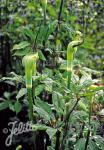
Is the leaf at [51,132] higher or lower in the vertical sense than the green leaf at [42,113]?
lower

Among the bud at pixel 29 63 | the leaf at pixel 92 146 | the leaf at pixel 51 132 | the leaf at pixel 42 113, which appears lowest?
the leaf at pixel 92 146

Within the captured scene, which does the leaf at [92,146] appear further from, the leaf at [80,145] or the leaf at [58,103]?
the leaf at [58,103]

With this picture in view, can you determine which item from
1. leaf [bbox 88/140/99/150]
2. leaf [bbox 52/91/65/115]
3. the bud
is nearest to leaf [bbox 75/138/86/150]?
leaf [bbox 88/140/99/150]

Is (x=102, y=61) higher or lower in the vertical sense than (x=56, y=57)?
lower

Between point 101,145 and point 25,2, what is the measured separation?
1.86 meters

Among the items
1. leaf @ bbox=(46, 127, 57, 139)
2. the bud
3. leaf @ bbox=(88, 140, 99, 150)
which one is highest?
the bud

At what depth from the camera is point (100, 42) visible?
11.7 feet

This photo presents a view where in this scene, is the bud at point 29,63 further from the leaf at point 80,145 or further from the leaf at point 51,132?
the leaf at point 80,145

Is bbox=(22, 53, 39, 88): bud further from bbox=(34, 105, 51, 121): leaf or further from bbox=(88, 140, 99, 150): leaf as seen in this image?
bbox=(88, 140, 99, 150): leaf

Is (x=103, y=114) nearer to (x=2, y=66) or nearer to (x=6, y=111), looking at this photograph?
(x=6, y=111)

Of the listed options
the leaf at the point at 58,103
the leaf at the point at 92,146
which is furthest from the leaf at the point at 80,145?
the leaf at the point at 58,103

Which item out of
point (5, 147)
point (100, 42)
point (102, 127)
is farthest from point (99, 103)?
point (100, 42)

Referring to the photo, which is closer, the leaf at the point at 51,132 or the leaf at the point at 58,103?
the leaf at the point at 51,132

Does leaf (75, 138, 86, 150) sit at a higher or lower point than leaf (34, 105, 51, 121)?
lower
